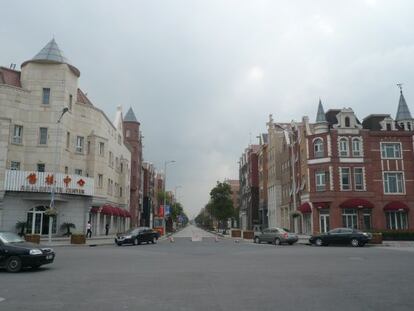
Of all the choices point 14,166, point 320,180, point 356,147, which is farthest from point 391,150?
point 14,166

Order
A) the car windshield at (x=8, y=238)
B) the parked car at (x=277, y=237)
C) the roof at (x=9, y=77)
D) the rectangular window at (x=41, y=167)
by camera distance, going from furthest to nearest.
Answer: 1. the rectangular window at (x=41, y=167)
2. the roof at (x=9, y=77)
3. the parked car at (x=277, y=237)
4. the car windshield at (x=8, y=238)

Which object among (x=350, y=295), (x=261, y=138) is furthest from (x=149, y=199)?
(x=350, y=295)

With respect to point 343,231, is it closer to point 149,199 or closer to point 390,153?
point 390,153

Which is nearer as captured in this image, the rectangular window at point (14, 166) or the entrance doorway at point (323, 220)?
the rectangular window at point (14, 166)

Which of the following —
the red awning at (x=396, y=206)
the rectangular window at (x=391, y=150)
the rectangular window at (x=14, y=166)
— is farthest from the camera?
the rectangular window at (x=391, y=150)

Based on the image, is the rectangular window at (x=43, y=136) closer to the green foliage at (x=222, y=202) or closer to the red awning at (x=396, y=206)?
the red awning at (x=396, y=206)

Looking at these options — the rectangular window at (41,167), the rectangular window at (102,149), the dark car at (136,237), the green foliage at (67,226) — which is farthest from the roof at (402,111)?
the rectangular window at (41,167)

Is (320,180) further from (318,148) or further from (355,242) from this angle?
(355,242)

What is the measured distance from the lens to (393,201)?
159 ft

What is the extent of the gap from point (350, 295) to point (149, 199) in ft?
296

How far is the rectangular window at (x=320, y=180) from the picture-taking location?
49203 mm

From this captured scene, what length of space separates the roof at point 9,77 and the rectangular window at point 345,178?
118 ft

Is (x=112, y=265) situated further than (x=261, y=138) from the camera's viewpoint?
No

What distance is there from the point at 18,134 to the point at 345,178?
3532 cm
